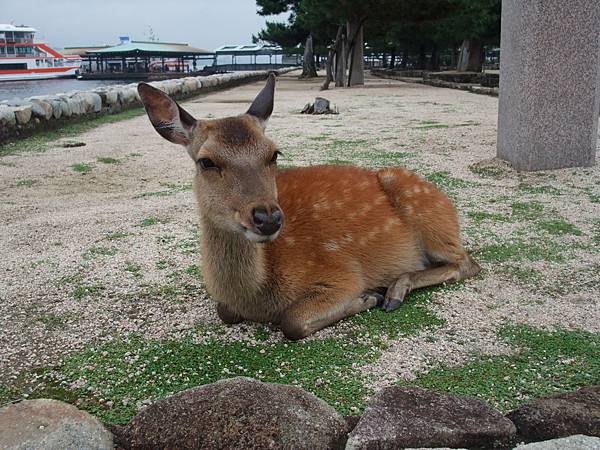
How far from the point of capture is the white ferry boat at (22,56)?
167 ft

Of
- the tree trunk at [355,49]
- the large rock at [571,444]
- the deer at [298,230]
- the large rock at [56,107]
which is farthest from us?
the tree trunk at [355,49]

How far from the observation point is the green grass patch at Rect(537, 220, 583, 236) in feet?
13.8

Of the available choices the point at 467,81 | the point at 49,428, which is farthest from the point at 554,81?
the point at 467,81

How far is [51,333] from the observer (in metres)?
2.95

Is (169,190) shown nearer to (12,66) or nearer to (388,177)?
(388,177)

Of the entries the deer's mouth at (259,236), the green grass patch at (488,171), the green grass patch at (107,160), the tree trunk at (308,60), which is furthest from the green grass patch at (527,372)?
the tree trunk at (308,60)

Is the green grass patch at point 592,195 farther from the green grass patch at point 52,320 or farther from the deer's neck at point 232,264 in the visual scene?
the green grass patch at point 52,320

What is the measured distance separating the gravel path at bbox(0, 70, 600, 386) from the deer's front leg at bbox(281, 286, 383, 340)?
0.12 meters

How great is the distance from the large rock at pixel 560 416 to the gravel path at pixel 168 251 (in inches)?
23.7

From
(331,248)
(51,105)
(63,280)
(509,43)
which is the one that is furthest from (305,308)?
(51,105)

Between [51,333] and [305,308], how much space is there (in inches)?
48.5

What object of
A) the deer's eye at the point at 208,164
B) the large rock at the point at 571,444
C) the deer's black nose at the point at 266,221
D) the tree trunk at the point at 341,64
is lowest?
the large rock at the point at 571,444

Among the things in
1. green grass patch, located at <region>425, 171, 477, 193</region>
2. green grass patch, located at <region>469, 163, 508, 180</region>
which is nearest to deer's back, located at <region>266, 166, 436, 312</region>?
green grass patch, located at <region>425, 171, 477, 193</region>

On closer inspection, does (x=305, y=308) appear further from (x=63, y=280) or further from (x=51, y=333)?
(x=63, y=280)
